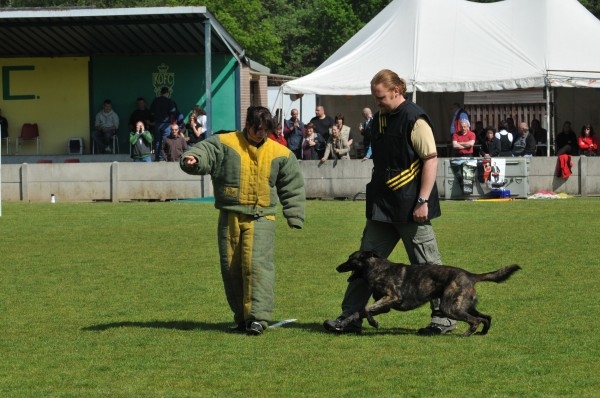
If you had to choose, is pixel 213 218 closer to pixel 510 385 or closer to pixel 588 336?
A: pixel 588 336

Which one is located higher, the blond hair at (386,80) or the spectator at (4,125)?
the spectator at (4,125)

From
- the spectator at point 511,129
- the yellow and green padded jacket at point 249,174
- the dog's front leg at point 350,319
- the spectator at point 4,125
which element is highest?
the spectator at point 4,125

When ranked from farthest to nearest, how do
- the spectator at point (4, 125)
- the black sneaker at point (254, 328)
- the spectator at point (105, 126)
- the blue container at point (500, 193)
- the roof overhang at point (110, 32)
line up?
the spectator at point (4, 125)
the spectator at point (105, 126)
the roof overhang at point (110, 32)
the blue container at point (500, 193)
the black sneaker at point (254, 328)

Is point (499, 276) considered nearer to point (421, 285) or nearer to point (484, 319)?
point (484, 319)

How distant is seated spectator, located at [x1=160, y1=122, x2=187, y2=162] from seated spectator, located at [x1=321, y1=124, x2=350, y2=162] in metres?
3.51

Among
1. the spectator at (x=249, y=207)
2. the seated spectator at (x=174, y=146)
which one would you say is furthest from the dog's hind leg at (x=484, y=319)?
the seated spectator at (x=174, y=146)

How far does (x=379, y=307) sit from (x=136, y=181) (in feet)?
63.8

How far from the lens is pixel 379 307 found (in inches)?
363

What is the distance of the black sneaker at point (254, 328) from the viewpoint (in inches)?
371

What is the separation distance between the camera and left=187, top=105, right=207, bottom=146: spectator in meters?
31.5

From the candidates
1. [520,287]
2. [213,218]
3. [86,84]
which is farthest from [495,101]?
[520,287]

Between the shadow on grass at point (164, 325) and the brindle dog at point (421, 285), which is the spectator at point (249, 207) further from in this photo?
the brindle dog at point (421, 285)

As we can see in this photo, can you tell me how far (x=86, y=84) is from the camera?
1468 inches

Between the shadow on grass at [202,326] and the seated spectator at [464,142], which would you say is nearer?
the shadow on grass at [202,326]
